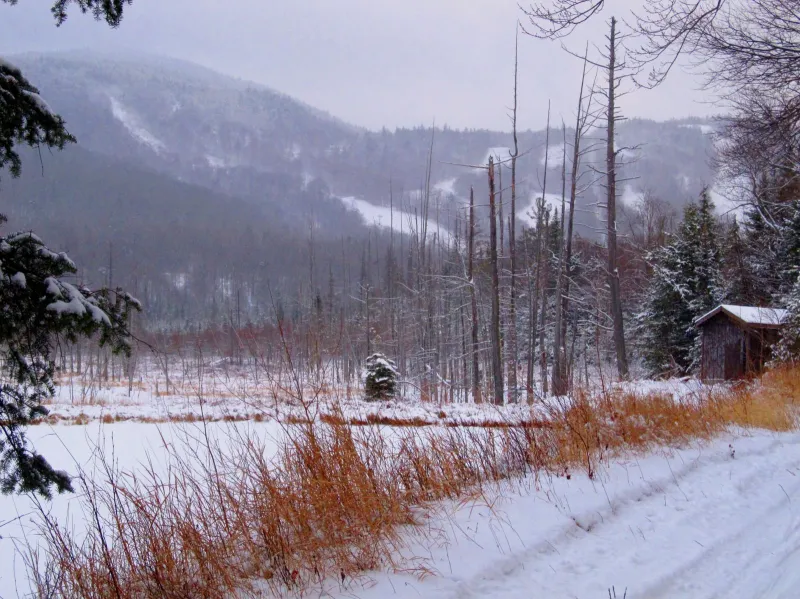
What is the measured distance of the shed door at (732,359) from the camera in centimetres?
1814

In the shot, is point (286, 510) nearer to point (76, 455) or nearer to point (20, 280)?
point (20, 280)

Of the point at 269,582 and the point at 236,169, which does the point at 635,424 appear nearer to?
the point at 269,582

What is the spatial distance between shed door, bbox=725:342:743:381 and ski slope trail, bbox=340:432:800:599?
52.4 ft

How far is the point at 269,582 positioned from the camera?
2688mm

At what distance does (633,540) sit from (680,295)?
23.2 metres

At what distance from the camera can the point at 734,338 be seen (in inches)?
711

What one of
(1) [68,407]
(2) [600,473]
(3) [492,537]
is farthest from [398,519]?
(1) [68,407]

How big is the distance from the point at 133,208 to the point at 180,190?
72.4 feet

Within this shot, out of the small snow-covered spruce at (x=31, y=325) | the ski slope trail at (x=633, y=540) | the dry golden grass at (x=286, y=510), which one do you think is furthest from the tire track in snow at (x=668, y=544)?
the small snow-covered spruce at (x=31, y=325)

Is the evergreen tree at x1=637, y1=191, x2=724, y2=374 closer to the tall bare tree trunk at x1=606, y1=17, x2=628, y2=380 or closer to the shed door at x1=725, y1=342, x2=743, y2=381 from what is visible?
the shed door at x1=725, y1=342, x2=743, y2=381

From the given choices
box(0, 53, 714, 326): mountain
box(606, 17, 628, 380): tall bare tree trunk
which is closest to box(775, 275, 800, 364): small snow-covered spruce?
box(606, 17, 628, 380): tall bare tree trunk

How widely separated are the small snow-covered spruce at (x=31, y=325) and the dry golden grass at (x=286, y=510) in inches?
16.3

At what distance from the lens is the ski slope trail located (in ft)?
8.77

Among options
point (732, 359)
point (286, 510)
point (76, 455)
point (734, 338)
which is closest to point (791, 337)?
point (734, 338)
